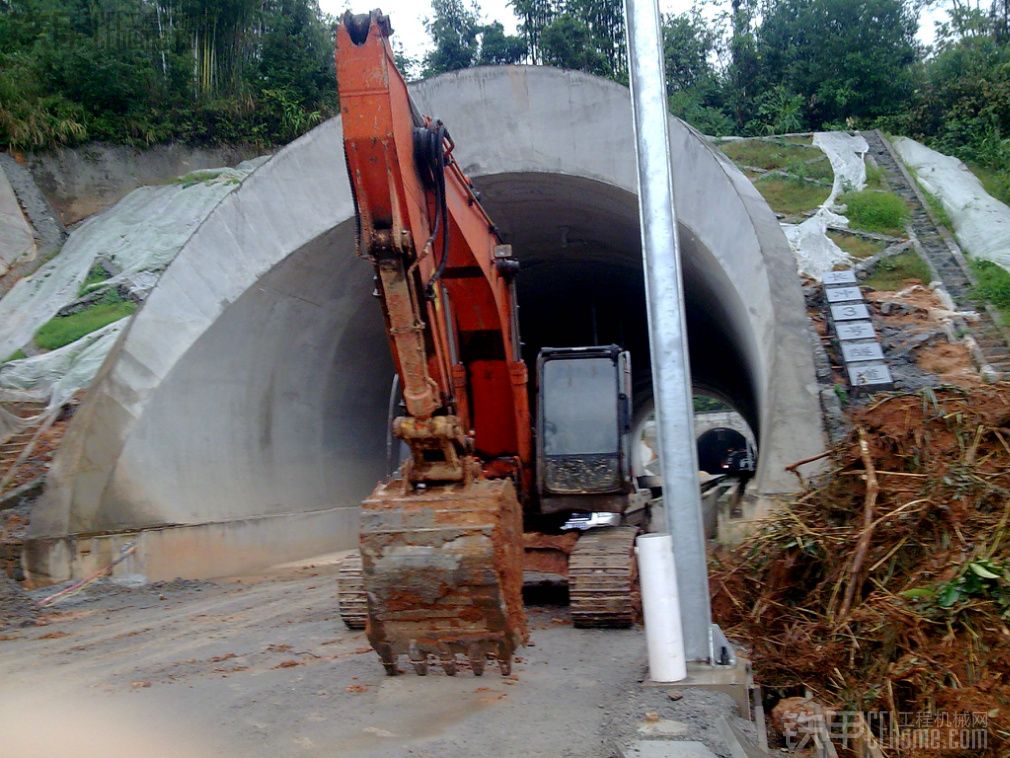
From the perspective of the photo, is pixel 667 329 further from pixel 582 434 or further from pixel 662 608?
pixel 582 434

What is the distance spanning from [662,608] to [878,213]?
1129cm

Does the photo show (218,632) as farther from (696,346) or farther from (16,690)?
(696,346)

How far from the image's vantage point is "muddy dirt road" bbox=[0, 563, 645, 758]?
4.66m

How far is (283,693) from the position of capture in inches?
223

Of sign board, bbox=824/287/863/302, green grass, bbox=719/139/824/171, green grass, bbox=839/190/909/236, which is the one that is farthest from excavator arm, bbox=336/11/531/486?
green grass, bbox=719/139/824/171

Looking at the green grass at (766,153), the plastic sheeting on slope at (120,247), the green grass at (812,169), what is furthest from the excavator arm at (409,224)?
the green grass at (766,153)

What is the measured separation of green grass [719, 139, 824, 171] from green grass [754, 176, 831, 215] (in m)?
1.08

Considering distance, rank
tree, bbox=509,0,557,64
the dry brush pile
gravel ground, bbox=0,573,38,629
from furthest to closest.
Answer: tree, bbox=509,0,557,64 < gravel ground, bbox=0,573,38,629 < the dry brush pile

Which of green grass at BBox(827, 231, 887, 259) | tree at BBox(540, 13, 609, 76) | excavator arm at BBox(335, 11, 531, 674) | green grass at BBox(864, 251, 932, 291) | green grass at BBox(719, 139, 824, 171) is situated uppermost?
tree at BBox(540, 13, 609, 76)

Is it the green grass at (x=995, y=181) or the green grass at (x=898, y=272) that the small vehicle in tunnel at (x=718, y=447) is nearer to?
the green grass at (x=995, y=181)

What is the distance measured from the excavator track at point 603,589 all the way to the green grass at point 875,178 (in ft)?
36.9

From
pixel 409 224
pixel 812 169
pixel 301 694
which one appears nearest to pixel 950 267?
pixel 812 169

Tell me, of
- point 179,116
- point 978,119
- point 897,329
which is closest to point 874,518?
point 897,329

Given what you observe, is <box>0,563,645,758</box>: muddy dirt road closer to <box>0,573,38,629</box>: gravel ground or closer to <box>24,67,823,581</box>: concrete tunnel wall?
<box>0,573,38,629</box>: gravel ground
